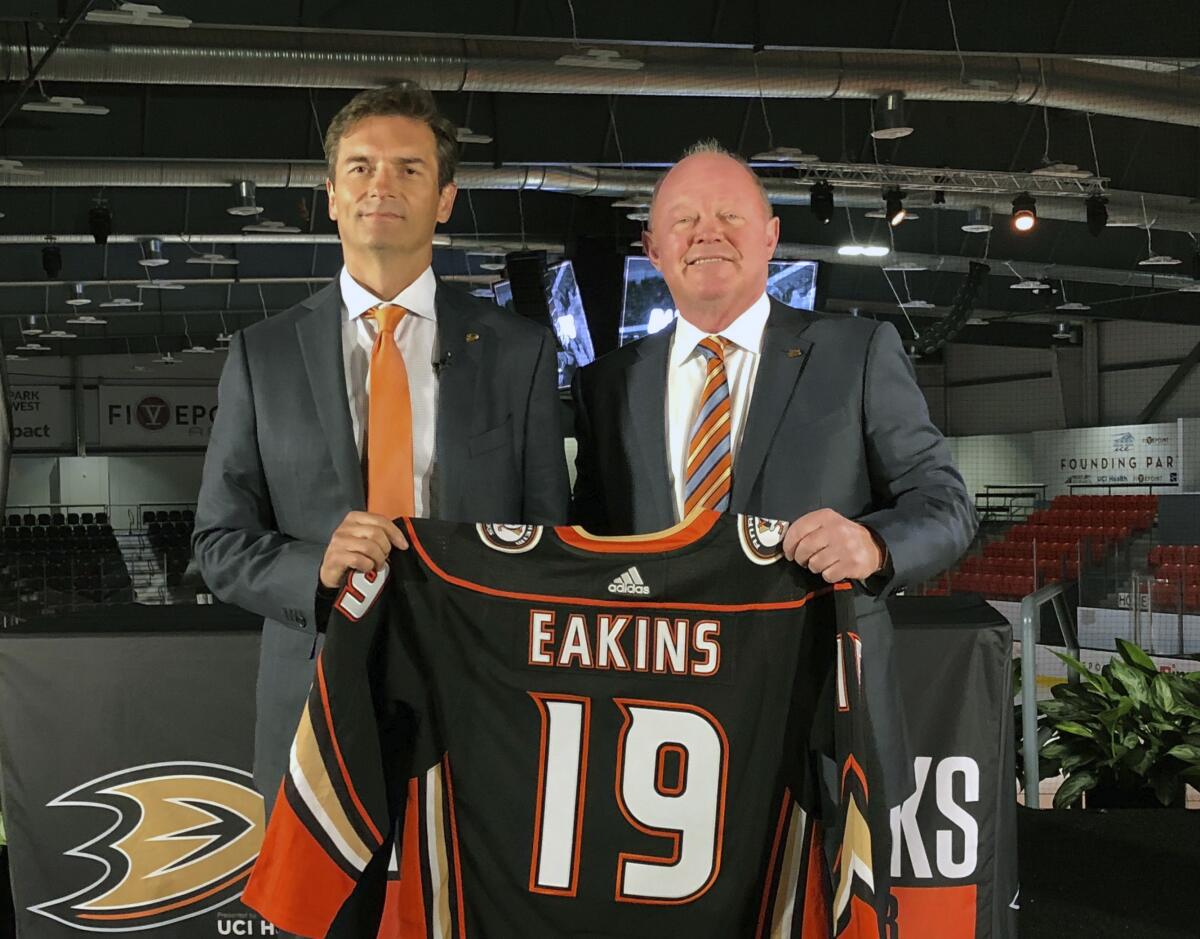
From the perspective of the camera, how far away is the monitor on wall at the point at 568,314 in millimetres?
16641

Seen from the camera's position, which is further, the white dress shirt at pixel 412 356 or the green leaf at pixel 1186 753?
the green leaf at pixel 1186 753

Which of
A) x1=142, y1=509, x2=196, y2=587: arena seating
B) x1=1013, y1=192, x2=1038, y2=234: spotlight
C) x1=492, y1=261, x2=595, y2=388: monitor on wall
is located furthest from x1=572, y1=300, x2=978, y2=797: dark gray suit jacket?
x1=492, y1=261, x2=595, y2=388: monitor on wall

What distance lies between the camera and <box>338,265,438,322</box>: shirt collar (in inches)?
88.2

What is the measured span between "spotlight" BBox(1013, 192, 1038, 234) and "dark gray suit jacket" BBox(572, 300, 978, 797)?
36.5ft

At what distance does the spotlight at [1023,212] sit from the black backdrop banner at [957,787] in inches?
412

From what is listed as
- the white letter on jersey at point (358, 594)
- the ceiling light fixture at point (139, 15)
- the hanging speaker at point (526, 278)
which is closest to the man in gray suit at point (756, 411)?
the white letter on jersey at point (358, 594)

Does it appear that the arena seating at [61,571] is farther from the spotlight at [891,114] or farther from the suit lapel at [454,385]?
the suit lapel at [454,385]

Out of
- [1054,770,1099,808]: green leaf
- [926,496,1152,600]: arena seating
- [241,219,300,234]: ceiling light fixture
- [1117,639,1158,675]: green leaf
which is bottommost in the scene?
[1054,770,1099,808]: green leaf

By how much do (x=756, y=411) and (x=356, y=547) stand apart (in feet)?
2.61

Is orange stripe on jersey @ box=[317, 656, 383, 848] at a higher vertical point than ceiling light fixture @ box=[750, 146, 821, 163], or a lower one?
lower

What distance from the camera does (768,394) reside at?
2340 millimetres

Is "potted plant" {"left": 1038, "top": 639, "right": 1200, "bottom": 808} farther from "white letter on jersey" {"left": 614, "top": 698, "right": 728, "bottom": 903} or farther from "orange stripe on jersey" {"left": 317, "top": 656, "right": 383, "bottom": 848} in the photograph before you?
"orange stripe on jersey" {"left": 317, "top": 656, "right": 383, "bottom": 848}

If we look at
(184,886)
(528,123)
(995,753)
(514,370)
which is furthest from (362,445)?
(528,123)

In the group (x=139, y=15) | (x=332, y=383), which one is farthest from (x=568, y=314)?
(x=332, y=383)
